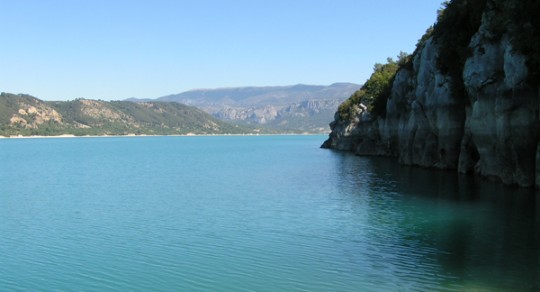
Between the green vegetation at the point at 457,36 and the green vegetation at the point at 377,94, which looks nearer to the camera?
the green vegetation at the point at 457,36

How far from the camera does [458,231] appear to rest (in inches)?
1190

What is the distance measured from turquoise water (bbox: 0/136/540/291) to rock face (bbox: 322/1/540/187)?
352cm

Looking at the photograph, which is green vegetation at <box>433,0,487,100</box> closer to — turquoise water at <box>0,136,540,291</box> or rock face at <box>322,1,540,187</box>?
rock face at <box>322,1,540,187</box>

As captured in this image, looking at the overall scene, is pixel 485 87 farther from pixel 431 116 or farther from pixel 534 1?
pixel 431 116

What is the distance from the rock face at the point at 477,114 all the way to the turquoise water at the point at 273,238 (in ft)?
11.5

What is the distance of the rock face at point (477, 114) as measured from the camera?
4438cm

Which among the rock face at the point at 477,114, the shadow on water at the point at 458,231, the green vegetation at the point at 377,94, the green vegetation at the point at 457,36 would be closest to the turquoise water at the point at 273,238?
the shadow on water at the point at 458,231

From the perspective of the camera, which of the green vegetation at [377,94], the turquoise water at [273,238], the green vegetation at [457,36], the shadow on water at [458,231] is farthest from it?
the green vegetation at [377,94]

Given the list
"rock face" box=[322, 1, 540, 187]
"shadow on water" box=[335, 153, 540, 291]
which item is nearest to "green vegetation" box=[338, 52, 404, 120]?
"rock face" box=[322, 1, 540, 187]

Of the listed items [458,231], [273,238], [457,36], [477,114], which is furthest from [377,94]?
[273,238]

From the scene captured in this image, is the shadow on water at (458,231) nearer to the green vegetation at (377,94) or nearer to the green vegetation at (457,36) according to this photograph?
the green vegetation at (457,36)

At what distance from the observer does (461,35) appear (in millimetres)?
59219

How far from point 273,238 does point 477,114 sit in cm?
3175

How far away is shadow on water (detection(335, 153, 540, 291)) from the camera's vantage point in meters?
21.6
